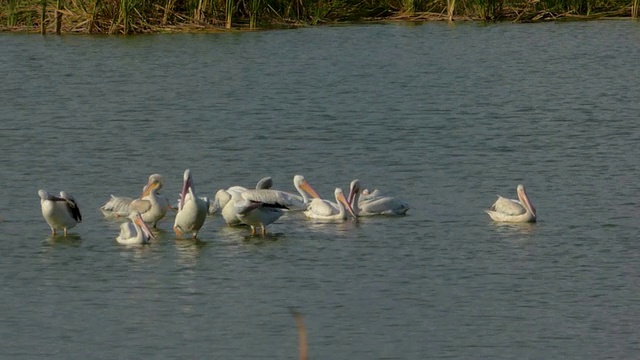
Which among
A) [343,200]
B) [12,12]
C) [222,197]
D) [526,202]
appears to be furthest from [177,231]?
[12,12]

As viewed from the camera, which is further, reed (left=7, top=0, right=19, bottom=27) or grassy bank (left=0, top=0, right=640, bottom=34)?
reed (left=7, top=0, right=19, bottom=27)

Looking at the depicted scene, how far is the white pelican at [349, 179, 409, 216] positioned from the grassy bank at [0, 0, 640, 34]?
38.7 ft

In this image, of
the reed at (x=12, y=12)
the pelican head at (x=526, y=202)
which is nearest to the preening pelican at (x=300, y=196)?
the pelican head at (x=526, y=202)

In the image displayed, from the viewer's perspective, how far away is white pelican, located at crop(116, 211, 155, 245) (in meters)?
10.7

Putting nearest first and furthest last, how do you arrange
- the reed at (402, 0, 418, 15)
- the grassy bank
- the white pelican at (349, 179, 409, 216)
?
the white pelican at (349, 179, 409, 216)
the grassy bank
the reed at (402, 0, 418, 15)

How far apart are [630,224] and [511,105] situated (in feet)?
23.3

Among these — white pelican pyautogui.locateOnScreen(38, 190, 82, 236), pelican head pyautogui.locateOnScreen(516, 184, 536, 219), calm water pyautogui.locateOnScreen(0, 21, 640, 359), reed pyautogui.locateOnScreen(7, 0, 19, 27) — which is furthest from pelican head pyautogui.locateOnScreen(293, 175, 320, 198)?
reed pyautogui.locateOnScreen(7, 0, 19, 27)

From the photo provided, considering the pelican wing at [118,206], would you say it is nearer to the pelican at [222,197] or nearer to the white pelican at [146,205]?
the white pelican at [146,205]

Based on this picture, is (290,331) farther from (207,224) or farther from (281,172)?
(281,172)

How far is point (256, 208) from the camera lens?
11.1 m

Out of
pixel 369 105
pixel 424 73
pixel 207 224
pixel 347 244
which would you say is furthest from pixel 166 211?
pixel 424 73

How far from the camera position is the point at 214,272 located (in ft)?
32.7

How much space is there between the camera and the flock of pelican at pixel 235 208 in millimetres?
10875

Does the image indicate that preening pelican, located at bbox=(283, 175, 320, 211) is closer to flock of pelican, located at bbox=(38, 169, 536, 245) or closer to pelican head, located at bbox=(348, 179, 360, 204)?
flock of pelican, located at bbox=(38, 169, 536, 245)
